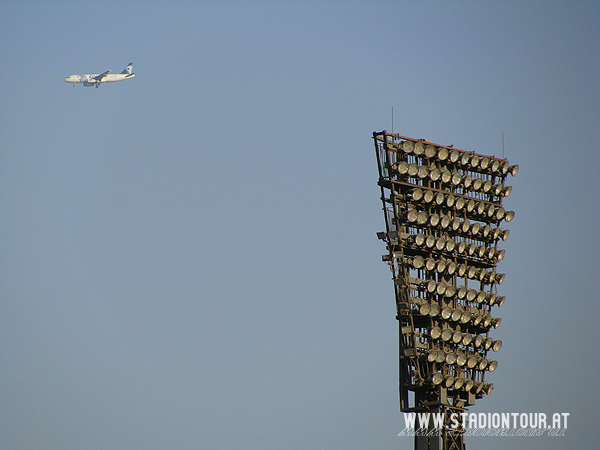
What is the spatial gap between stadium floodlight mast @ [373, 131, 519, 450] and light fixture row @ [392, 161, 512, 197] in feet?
0.31

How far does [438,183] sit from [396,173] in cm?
470

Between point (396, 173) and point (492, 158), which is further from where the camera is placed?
point (492, 158)

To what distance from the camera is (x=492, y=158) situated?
98375mm

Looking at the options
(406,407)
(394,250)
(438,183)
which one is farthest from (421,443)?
(438,183)

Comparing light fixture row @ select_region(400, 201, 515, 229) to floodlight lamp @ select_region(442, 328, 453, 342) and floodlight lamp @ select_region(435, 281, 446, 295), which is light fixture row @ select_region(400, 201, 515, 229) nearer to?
floodlight lamp @ select_region(435, 281, 446, 295)

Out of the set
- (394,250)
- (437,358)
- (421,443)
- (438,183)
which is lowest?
(421,443)

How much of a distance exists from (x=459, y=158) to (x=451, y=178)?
87.2 inches

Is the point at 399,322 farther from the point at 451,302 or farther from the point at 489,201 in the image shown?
the point at 489,201

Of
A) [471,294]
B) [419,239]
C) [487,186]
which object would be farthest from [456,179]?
[471,294]

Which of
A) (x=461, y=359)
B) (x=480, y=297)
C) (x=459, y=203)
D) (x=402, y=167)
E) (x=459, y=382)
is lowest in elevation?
(x=459, y=382)

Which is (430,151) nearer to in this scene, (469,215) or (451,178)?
(451,178)

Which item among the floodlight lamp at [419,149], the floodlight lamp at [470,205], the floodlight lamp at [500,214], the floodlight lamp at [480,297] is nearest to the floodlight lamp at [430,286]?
the floodlight lamp at [480,297]

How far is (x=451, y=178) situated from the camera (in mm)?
94812

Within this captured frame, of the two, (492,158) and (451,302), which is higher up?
(492,158)
